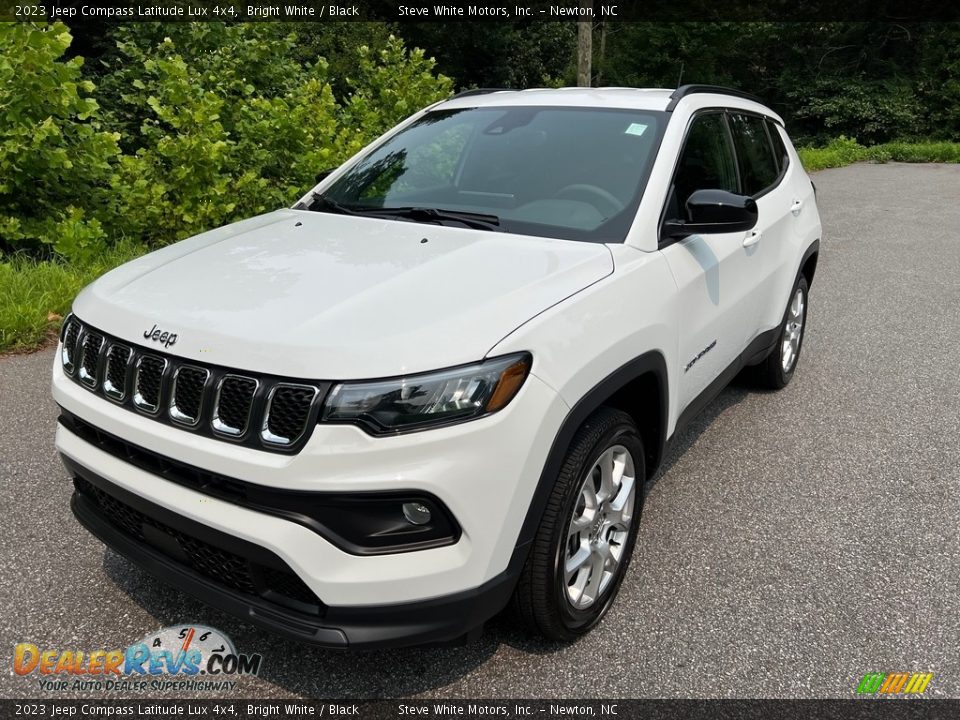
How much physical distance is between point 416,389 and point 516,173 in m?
1.63

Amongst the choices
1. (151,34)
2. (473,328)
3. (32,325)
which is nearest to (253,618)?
(473,328)

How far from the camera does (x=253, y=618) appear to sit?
213 centimetres

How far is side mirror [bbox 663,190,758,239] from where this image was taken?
295 centimetres

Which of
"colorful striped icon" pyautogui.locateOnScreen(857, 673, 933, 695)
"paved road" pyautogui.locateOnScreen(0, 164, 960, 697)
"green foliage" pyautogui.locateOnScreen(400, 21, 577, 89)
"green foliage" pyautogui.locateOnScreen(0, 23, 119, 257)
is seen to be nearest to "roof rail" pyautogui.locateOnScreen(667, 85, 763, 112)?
"paved road" pyautogui.locateOnScreen(0, 164, 960, 697)

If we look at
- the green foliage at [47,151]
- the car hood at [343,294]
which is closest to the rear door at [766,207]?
the car hood at [343,294]

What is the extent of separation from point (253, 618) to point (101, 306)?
1.12 meters

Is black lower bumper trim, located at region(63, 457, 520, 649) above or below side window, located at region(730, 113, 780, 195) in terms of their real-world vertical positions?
below

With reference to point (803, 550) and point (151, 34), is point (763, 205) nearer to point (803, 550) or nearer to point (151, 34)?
point (803, 550)

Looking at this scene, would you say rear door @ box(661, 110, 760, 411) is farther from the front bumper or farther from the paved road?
the front bumper

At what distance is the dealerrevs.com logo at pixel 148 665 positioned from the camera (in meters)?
2.48

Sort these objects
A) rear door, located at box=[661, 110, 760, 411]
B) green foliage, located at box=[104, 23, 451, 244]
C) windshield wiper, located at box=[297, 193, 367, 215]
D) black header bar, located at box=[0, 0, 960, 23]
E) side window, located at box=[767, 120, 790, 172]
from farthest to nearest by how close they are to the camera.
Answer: black header bar, located at box=[0, 0, 960, 23], green foliage, located at box=[104, 23, 451, 244], side window, located at box=[767, 120, 790, 172], windshield wiper, located at box=[297, 193, 367, 215], rear door, located at box=[661, 110, 760, 411]

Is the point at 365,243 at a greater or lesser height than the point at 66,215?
greater

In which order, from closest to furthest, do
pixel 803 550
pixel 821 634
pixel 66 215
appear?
pixel 821 634 → pixel 803 550 → pixel 66 215

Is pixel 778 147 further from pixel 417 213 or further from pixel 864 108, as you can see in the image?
pixel 864 108
